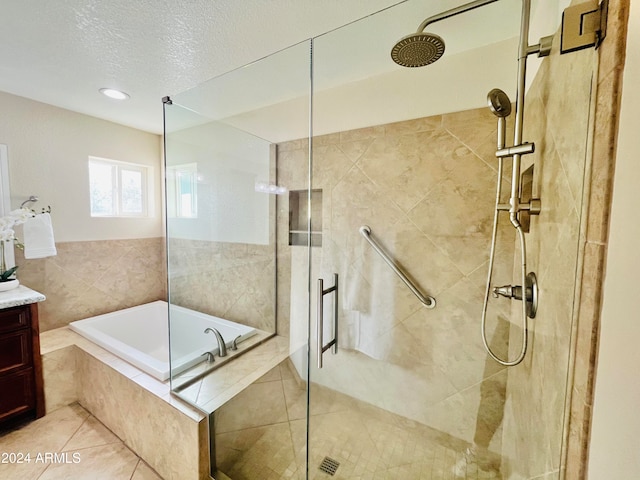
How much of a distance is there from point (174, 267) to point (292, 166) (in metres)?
1.39

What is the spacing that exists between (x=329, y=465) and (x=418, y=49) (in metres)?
2.28

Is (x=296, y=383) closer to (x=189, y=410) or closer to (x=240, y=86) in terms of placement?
(x=189, y=410)

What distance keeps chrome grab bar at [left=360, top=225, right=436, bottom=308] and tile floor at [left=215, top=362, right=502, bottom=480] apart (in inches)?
31.3

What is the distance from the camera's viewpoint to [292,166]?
1999mm

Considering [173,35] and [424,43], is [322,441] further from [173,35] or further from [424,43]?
[173,35]

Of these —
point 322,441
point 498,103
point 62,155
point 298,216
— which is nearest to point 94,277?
point 62,155

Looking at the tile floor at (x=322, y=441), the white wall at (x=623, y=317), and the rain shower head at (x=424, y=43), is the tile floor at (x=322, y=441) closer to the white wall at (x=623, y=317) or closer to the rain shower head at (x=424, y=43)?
the white wall at (x=623, y=317)

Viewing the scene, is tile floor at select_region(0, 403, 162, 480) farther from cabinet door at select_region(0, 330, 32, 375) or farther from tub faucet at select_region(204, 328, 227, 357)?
tub faucet at select_region(204, 328, 227, 357)

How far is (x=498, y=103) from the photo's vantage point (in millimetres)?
1034

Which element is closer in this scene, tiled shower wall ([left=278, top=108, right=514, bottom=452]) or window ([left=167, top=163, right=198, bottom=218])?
tiled shower wall ([left=278, top=108, right=514, bottom=452])

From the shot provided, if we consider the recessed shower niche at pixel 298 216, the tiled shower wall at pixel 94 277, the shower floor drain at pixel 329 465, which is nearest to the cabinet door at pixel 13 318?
the tiled shower wall at pixel 94 277

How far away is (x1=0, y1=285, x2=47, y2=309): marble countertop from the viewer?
1607 mm

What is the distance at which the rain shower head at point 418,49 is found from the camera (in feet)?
3.43

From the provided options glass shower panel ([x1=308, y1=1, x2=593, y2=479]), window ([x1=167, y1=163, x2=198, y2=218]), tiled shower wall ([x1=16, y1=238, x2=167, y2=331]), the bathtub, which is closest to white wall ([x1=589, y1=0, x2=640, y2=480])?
glass shower panel ([x1=308, y1=1, x2=593, y2=479])
